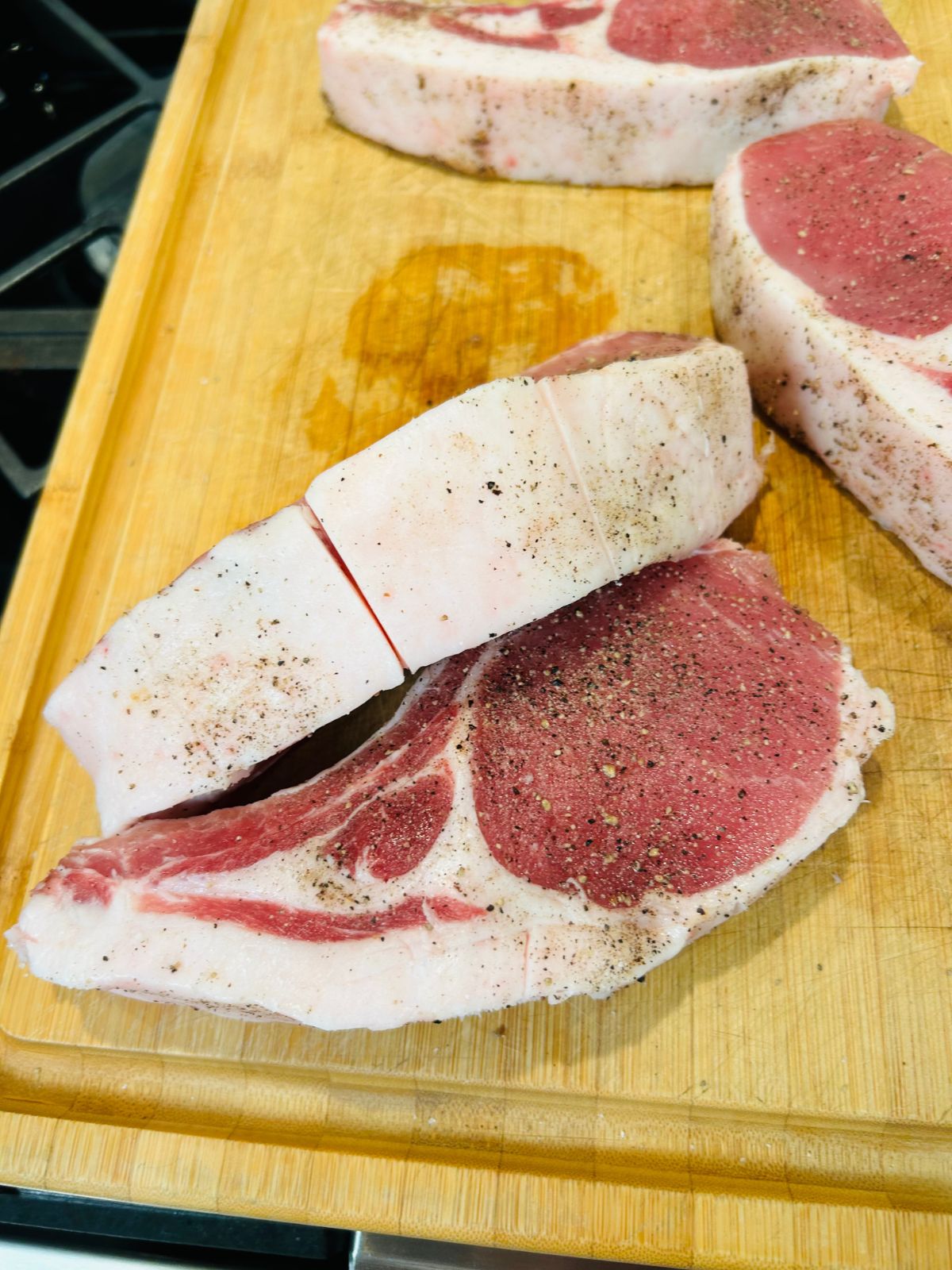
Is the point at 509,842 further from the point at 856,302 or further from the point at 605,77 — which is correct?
the point at 605,77

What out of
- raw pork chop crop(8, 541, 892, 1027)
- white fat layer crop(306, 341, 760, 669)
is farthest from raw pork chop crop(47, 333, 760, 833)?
raw pork chop crop(8, 541, 892, 1027)

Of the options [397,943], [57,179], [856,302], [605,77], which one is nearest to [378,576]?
[397,943]

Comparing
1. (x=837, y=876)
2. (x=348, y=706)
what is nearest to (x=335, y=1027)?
(x=348, y=706)

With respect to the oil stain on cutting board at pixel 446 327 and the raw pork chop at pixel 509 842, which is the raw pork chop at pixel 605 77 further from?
the raw pork chop at pixel 509 842

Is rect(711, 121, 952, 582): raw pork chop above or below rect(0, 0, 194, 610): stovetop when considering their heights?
below

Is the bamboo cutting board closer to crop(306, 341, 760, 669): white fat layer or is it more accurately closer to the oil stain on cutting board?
the oil stain on cutting board

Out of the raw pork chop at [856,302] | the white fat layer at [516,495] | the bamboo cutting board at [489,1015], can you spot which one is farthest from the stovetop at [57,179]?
the raw pork chop at [856,302]

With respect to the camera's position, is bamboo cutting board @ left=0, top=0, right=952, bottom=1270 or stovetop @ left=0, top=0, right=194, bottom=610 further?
stovetop @ left=0, top=0, right=194, bottom=610

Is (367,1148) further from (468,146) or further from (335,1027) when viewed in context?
(468,146)
